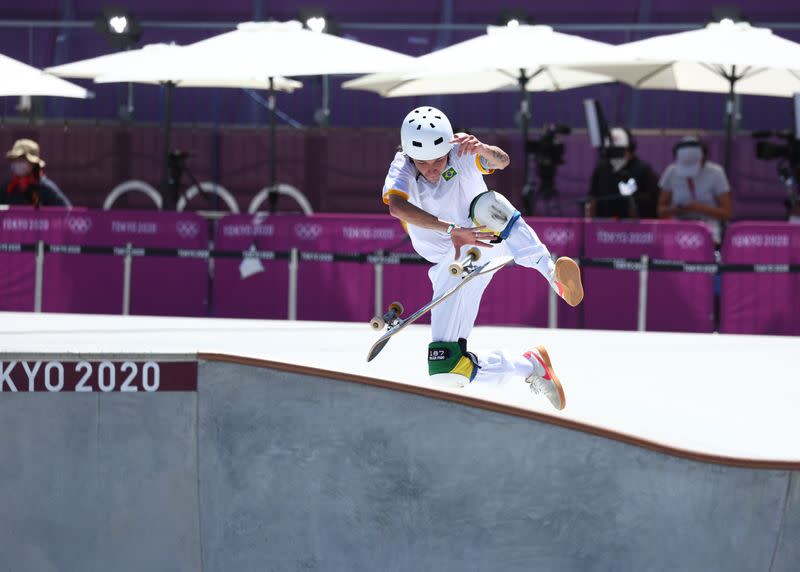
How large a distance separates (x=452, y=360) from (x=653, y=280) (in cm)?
594

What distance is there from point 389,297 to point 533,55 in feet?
10.7

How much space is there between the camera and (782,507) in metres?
6.57

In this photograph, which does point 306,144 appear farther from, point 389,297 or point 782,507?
point 782,507

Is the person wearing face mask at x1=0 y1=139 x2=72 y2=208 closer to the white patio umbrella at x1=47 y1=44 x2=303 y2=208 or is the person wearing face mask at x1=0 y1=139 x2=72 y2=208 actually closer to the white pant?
the white patio umbrella at x1=47 y1=44 x2=303 y2=208

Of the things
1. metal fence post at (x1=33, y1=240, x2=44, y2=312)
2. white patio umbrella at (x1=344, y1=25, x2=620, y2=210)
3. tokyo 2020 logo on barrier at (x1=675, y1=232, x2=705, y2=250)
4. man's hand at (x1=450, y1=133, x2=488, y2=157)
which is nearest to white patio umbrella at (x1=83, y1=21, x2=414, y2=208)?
white patio umbrella at (x1=344, y1=25, x2=620, y2=210)

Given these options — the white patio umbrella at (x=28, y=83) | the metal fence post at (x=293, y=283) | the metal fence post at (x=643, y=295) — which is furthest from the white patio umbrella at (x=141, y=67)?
the metal fence post at (x=643, y=295)

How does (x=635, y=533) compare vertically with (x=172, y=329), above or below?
below

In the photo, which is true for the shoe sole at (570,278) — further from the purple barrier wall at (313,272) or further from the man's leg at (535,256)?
the purple barrier wall at (313,272)

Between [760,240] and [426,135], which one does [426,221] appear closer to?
[426,135]

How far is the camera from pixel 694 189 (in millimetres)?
15156

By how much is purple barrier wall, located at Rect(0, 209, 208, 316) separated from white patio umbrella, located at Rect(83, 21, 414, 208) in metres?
1.75

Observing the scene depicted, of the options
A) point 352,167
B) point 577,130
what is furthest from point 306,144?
point 577,130

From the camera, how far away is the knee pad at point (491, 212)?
7797 millimetres

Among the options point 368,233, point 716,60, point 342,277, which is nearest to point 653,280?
point 716,60
